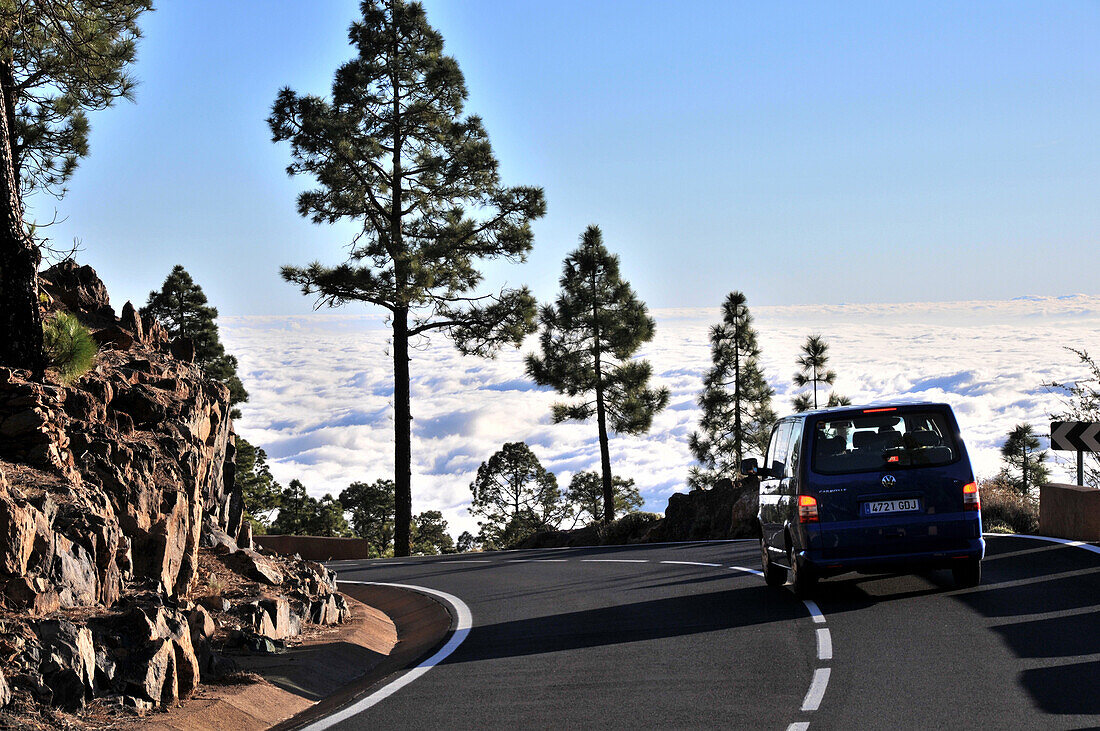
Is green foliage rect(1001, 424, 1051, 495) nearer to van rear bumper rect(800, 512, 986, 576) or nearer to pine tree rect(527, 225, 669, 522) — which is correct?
pine tree rect(527, 225, 669, 522)

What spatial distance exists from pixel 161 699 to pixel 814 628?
603 cm

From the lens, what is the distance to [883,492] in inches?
479

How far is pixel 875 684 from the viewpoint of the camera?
8.52 meters

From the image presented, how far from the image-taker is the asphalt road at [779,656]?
7.86 m

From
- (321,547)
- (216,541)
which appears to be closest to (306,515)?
(321,547)

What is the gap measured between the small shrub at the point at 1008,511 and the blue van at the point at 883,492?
863 centimetres

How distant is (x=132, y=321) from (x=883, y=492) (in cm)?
957

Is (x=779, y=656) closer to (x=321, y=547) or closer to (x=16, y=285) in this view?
(x=16, y=285)

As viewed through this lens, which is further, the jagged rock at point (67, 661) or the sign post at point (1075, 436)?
the sign post at point (1075, 436)

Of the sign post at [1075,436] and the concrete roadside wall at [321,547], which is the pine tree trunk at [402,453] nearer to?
the concrete roadside wall at [321,547]

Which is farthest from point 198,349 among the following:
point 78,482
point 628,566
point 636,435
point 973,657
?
point 973,657

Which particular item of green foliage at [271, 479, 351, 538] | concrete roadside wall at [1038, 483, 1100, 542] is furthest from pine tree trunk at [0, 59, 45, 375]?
green foliage at [271, 479, 351, 538]

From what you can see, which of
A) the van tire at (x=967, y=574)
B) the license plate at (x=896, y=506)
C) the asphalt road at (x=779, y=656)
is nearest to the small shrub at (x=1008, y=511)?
the asphalt road at (x=779, y=656)

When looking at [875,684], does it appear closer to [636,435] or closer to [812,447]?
[812,447]
